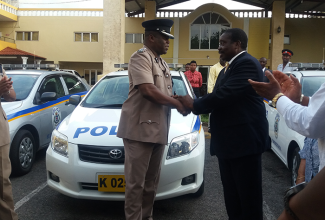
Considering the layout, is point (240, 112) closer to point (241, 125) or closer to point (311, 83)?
point (241, 125)

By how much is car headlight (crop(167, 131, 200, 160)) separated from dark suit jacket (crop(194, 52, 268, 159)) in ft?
2.67

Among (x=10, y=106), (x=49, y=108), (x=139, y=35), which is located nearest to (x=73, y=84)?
(x=49, y=108)

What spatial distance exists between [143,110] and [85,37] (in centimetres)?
2229

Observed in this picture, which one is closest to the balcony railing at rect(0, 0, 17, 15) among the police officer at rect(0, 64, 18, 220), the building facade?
the building facade

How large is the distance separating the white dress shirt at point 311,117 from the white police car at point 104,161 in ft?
5.67

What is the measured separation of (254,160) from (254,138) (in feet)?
0.56

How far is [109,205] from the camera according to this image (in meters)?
3.27

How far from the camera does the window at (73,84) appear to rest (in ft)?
19.5

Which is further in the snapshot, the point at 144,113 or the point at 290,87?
the point at 144,113

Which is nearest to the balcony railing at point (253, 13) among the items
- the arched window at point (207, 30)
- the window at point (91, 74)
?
the arched window at point (207, 30)

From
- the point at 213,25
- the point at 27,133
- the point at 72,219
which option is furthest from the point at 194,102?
the point at 213,25

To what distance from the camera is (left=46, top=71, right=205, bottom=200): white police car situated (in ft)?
9.28

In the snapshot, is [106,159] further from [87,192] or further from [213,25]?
[213,25]

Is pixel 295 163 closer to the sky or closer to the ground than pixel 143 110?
closer to the ground
